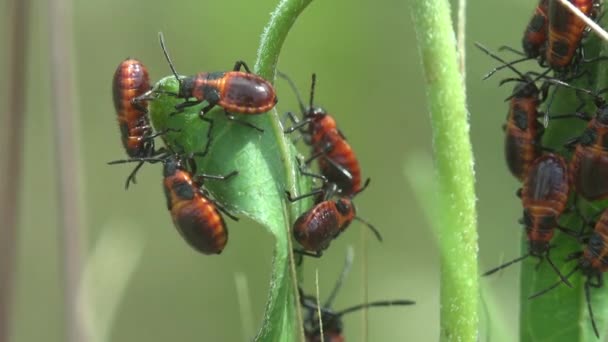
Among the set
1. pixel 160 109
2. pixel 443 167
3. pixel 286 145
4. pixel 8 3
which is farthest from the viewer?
pixel 8 3

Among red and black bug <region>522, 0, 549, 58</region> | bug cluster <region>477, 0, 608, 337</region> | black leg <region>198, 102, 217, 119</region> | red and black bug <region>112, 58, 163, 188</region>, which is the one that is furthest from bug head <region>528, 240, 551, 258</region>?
red and black bug <region>112, 58, 163, 188</region>

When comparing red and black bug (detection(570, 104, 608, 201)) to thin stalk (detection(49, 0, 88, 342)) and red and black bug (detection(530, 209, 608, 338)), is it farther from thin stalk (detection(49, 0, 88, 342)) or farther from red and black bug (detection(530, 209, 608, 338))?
thin stalk (detection(49, 0, 88, 342))

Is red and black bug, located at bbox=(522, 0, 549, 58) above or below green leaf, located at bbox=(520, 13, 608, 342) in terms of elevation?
above

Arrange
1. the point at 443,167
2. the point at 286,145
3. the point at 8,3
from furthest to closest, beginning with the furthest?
the point at 8,3 < the point at 286,145 < the point at 443,167

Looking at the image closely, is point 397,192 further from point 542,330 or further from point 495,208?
point 542,330

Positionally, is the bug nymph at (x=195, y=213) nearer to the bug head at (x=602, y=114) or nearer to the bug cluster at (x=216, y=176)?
the bug cluster at (x=216, y=176)

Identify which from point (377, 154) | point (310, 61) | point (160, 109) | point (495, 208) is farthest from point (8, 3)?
point (495, 208)

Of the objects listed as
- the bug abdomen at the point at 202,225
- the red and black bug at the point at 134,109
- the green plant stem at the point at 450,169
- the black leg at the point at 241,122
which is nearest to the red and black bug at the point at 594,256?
the green plant stem at the point at 450,169
